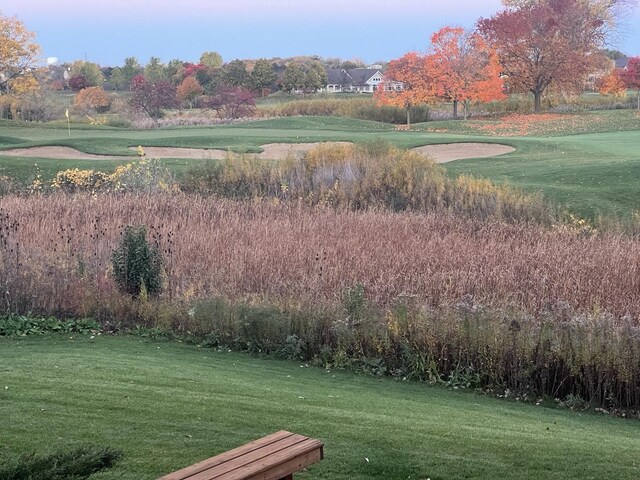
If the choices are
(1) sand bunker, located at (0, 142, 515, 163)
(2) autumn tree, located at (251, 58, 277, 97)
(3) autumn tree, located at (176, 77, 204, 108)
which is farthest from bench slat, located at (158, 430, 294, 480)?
(2) autumn tree, located at (251, 58, 277, 97)

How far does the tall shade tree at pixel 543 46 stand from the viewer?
51.1 meters

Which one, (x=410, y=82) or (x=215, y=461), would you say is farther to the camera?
(x=410, y=82)

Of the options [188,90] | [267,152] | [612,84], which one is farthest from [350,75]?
[267,152]

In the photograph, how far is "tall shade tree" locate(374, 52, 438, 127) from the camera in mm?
48844

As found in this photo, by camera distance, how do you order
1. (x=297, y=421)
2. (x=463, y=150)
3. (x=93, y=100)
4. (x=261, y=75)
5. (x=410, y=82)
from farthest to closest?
(x=261, y=75) → (x=93, y=100) → (x=410, y=82) → (x=463, y=150) → (x=297, y=421)

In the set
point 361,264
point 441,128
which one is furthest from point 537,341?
point 441,128

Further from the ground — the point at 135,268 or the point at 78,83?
the point at 78,83

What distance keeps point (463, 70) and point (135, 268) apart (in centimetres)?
4049

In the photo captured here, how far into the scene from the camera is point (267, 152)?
3025 cm

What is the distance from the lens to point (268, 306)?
400 inches

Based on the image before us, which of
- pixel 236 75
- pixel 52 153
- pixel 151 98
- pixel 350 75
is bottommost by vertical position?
pixel 52 153

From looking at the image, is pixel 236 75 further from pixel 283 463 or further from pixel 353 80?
pixel 283 463

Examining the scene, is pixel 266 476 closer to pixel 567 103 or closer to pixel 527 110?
pixel 527 110

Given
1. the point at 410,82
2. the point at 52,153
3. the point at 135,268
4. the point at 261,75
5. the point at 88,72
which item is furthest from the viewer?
the point at 88,72
